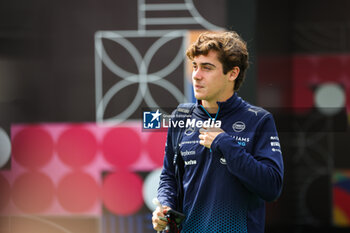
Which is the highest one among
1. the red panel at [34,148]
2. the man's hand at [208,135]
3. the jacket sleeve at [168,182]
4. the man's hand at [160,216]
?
the man's hand at [208,135]

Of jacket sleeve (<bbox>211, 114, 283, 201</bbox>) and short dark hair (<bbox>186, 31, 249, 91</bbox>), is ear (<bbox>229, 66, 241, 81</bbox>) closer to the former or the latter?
short dark hair (<bbox>186, 31, 249, 91</bbox>)

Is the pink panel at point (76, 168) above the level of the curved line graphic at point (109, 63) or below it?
below

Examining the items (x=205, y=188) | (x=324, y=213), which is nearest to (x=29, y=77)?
(x=205, y=188)

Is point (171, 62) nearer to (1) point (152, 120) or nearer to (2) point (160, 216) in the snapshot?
(1) point (152, 120)

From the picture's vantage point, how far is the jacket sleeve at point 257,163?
5.75 ft

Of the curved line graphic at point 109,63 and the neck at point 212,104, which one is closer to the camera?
the neck at point 212,104

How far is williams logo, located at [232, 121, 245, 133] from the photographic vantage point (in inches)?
74.8

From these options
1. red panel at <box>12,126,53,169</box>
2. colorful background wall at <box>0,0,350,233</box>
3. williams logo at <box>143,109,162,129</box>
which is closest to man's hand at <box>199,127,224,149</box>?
Answer: williams logo at <box>143,109,162,129</box>

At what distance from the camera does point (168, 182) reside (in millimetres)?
2027

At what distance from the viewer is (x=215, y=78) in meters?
1.93

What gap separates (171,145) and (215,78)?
14.2 inches

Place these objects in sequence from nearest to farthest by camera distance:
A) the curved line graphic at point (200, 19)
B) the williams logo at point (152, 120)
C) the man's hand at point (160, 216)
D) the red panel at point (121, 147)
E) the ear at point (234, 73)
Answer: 1. the man's hand at point (160, 216)
2. the ear at point (234, 73)
3. the williams logo at point (152, 120)
4. the curved line graphic at point (200, 19)
5. the red panel at point (121, 147)

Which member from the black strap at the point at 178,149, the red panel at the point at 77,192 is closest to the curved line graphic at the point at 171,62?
the red panel at the point at 77,192

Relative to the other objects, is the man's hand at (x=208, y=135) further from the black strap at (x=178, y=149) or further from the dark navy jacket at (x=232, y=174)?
the black strap at (x=178, y=149)
